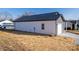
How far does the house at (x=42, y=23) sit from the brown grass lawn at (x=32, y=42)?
11 cm

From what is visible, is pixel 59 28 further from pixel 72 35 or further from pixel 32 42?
pixel 32 42

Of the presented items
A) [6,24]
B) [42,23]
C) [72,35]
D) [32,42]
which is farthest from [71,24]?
[6,24]

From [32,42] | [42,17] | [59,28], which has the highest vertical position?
[42,17]

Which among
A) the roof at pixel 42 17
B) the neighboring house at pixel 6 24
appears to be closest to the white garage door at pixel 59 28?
the roof at pixel 42 17

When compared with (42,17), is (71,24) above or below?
below

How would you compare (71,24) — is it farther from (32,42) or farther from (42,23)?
(32,42)

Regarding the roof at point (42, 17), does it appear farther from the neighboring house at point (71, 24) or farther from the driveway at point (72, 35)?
the driveway at point (72, 35)

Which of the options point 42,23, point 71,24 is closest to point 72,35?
point 71,24

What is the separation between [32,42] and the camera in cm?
500

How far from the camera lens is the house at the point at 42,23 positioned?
4.98m

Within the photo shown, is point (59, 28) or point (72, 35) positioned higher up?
point (59, 28)

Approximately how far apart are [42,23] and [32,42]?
1.21 feet
